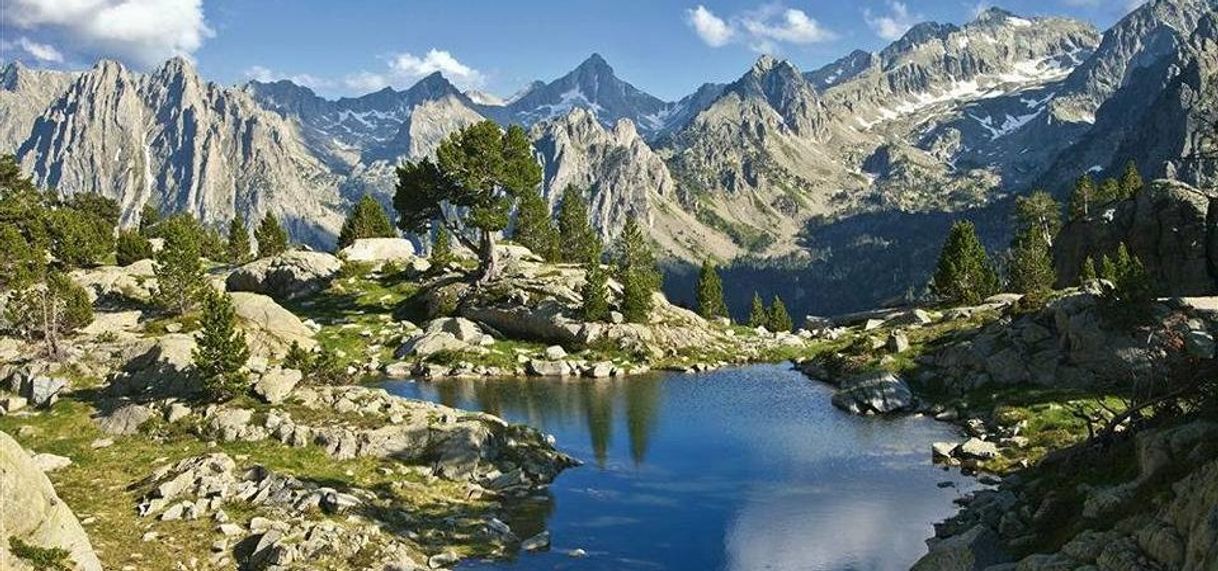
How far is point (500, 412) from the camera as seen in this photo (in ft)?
219

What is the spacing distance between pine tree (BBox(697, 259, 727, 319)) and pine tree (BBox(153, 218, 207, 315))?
79.1 m

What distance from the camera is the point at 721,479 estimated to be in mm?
48875

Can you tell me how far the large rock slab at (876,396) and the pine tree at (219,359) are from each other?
146 feet

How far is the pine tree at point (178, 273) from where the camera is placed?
81812 mm

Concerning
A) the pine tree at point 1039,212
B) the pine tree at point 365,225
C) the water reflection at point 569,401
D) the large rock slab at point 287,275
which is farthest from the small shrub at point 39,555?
the pine tree at point 1039,212

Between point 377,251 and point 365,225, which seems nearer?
point 377,251

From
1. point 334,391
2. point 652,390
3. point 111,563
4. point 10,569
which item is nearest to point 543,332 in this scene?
point 652,390

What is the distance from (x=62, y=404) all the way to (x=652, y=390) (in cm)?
4469

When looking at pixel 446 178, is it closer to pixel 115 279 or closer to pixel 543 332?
pixel 543 332

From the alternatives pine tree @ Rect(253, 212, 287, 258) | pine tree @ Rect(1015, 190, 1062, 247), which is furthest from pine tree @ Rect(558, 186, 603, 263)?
pine tree @ Rect(1015, 190, 1062, 247)

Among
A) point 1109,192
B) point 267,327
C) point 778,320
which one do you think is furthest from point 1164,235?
point 267,327

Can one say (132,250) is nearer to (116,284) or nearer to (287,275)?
(116,284)

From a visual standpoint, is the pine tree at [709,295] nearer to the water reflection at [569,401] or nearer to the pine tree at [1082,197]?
the water reflection at [569,401]

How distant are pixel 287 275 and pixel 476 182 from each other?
104 feet
